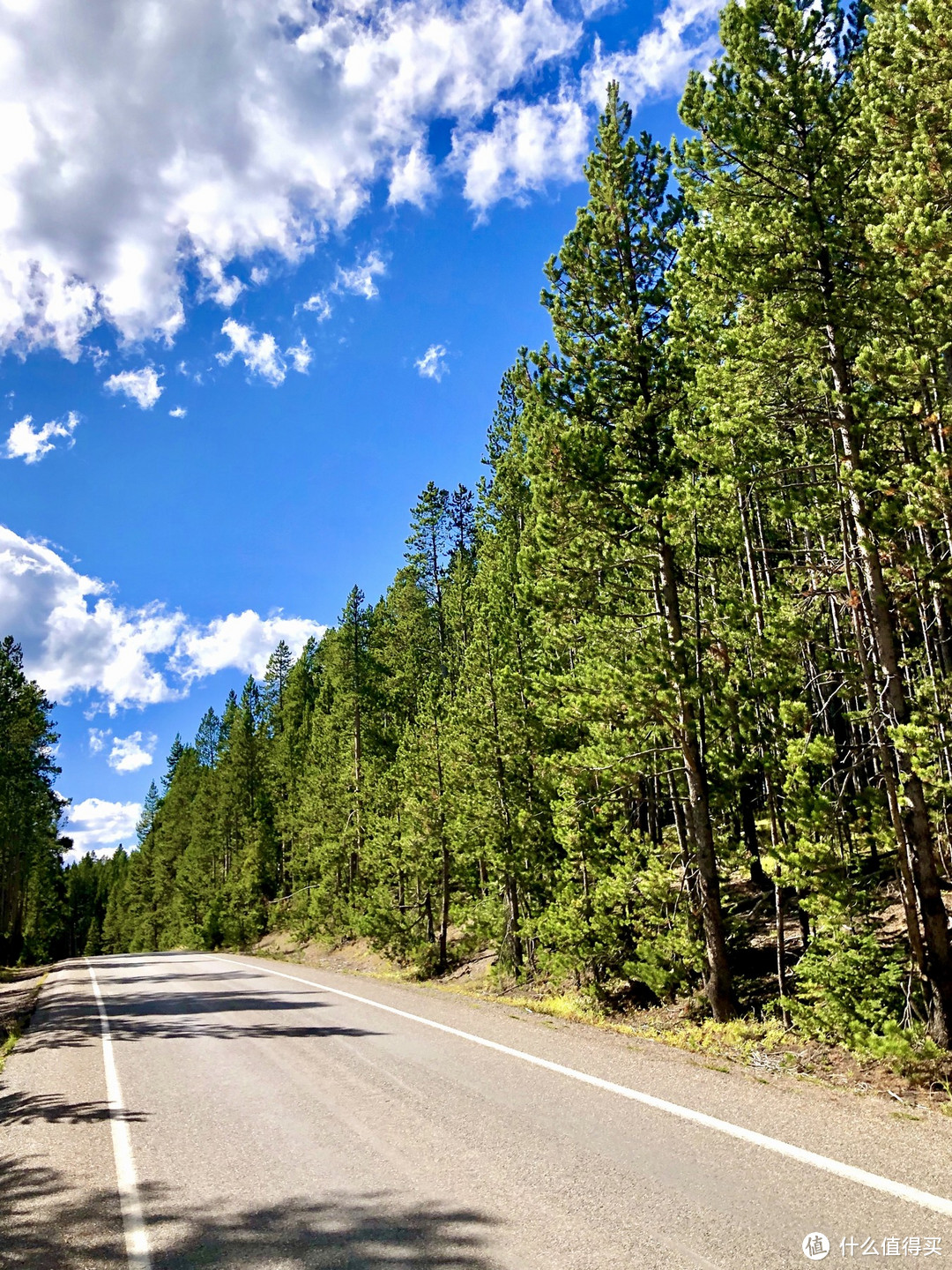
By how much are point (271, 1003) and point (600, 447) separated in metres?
12.2

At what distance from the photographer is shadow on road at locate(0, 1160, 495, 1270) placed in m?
3.75

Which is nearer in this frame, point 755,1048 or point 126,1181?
point 126,1181

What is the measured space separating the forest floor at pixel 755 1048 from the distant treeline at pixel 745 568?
1.18ft

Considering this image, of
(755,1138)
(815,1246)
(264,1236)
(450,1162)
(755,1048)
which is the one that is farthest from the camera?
(755,1048)

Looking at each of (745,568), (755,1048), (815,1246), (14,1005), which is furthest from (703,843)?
(14,1005)

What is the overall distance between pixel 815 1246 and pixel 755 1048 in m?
5.77

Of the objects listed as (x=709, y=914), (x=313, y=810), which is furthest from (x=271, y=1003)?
(x=313, y=810)

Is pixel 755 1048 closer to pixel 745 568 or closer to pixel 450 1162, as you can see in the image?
pixel 450 1162

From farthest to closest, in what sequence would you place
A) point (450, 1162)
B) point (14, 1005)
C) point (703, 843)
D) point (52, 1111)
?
point (14, 1005)
point (703, 843)
point (52, 1111)
point (450, 1162)

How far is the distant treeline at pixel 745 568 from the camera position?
8094 mm

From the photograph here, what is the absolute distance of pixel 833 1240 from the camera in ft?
12.0

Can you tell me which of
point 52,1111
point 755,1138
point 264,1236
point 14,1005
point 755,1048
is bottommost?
point 14,1005

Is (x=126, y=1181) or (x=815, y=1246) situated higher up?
(x=815, y=1246)

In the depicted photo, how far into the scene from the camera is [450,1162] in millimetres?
4969
